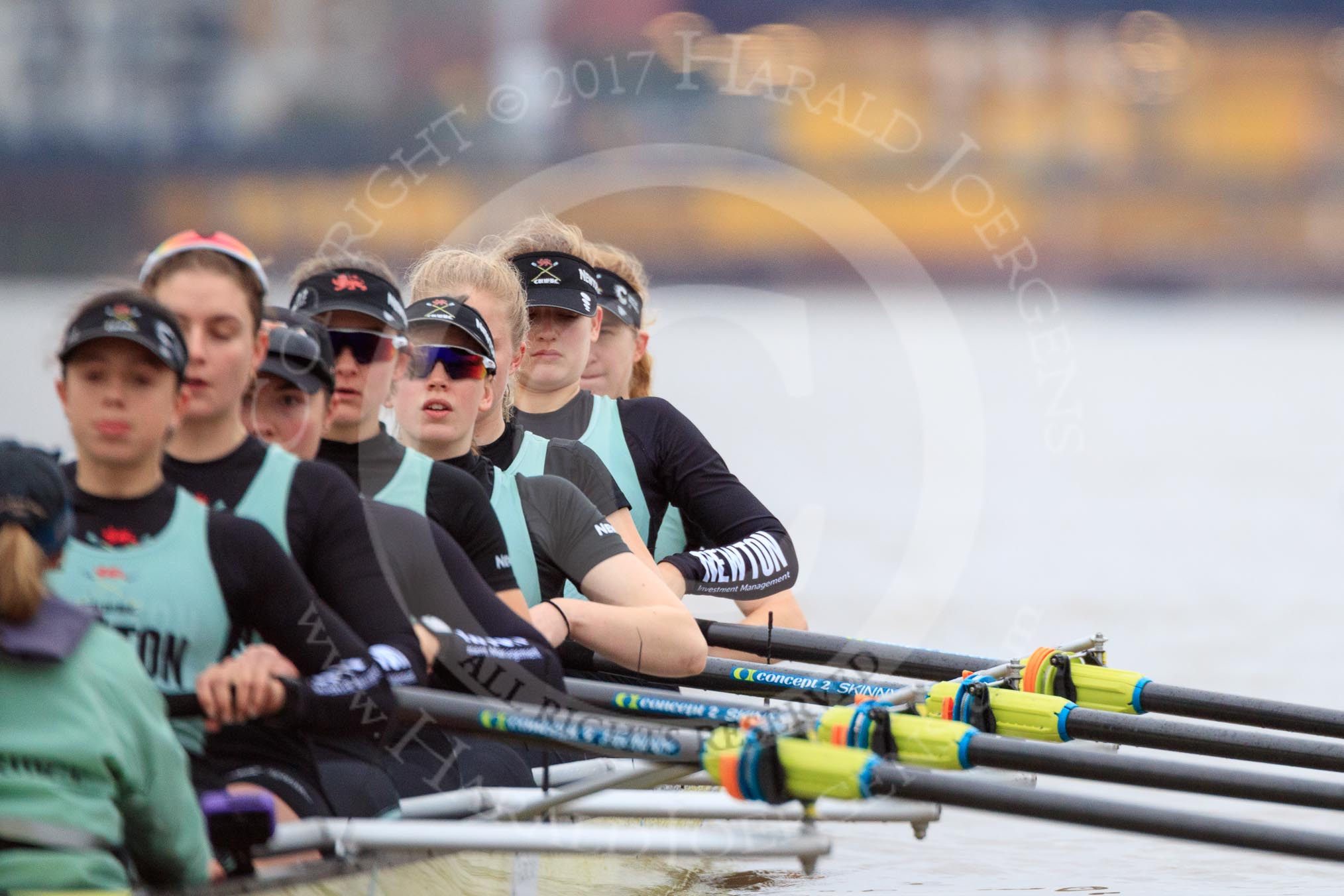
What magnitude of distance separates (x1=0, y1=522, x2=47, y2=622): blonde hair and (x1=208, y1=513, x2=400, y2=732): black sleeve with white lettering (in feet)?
1.69

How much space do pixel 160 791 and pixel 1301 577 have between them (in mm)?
12366

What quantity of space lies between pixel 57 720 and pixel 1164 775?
2.22 meters

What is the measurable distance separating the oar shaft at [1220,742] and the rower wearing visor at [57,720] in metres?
2.49

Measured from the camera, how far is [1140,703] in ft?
16.0

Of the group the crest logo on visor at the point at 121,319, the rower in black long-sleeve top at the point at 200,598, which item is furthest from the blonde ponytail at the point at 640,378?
the crest logo on visor at the point at 121,319

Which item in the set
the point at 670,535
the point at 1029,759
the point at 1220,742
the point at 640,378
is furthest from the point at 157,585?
the point at 640,378

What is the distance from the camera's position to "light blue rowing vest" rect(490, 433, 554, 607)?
4348mm

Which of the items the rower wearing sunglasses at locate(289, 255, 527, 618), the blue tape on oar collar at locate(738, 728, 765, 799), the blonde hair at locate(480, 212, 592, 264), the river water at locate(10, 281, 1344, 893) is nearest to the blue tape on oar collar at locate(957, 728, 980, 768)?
the river water at locate(10, 281, 1344, 893)

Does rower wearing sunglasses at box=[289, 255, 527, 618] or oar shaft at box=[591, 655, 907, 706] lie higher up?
rower wearing sunglasses at box=[289, 255, 527, 618]

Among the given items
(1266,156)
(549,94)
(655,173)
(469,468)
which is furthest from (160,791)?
(1266,156)

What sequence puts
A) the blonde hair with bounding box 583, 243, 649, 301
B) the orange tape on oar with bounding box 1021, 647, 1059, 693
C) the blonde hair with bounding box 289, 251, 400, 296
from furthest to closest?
the blonde hair with bounding box 583, 243, 649, 301, the orange tape on oar with bounding box 1021, 647, 1059, 693, the blonde hair with bounding box 289, 251, 400, 296

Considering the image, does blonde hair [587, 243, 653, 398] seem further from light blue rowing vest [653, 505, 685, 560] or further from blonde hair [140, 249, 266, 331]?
blonde hair [140, 249, 266, 331]

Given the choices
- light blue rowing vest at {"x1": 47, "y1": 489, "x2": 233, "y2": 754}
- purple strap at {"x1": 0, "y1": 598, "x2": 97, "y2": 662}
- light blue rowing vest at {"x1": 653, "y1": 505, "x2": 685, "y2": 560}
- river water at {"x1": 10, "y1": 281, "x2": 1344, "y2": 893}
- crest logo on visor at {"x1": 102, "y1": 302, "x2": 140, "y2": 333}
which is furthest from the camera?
river water at {"x1": 10, "y1": 281, "x2": 1344, "y2": 893}

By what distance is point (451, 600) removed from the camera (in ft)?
11.8
